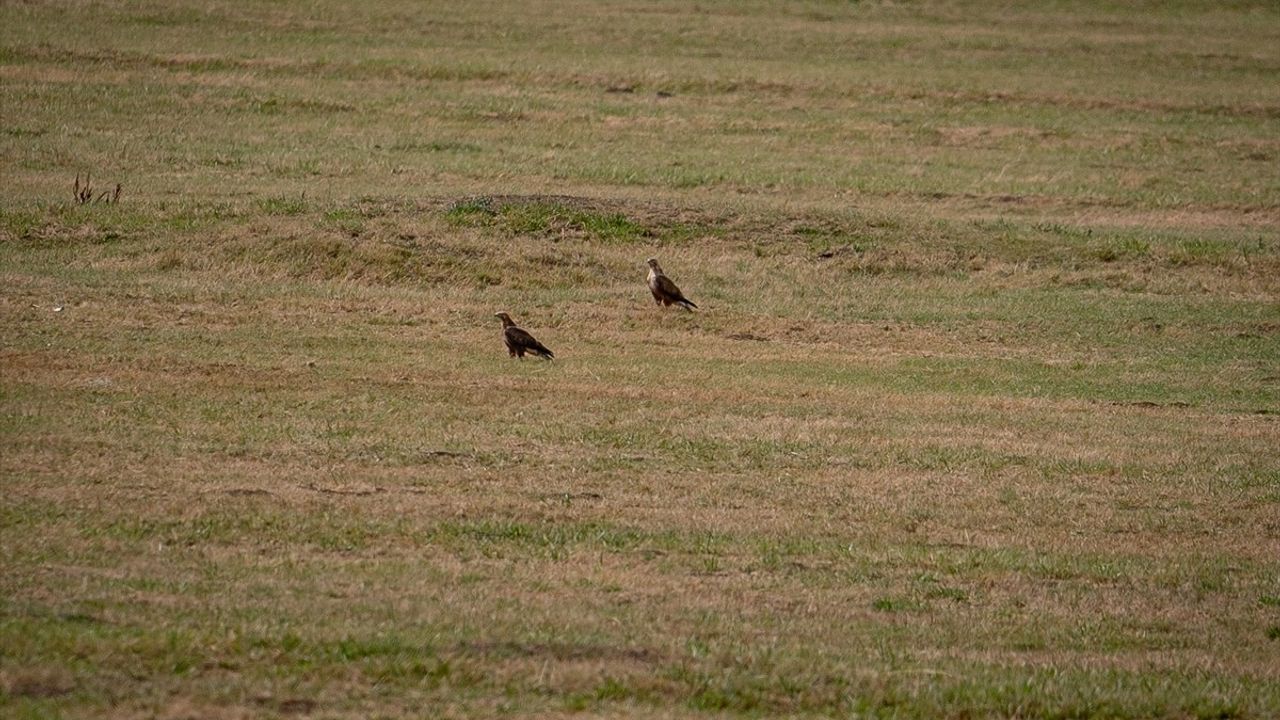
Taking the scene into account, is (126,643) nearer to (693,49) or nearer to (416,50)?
(416,50)

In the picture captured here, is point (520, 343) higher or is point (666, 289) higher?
point (666, 289)

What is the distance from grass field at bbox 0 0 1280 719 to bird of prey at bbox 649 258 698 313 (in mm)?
227

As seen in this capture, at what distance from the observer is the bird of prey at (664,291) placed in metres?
19.9

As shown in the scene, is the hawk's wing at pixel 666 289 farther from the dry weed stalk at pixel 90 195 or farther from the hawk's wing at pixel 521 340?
the dry weed stalk at pixel 90 195

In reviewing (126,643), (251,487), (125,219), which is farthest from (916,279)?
(126,643)

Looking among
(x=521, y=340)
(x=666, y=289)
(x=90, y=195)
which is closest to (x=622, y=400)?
(x=521, y=340)

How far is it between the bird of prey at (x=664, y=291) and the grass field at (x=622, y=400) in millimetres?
227

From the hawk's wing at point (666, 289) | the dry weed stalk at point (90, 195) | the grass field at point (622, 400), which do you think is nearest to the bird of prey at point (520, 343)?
the grass field at point (622, 400)

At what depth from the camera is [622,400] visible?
15.5 meters

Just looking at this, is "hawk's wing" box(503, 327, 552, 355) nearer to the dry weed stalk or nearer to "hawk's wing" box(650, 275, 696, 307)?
"hawk's wing" box(650, 275, 696, 307)

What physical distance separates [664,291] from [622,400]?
185 inches

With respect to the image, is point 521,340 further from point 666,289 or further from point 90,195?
point 90,195

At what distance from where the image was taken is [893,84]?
39.9m

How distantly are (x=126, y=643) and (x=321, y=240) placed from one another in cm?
1386
